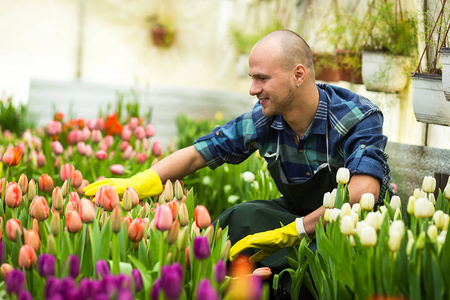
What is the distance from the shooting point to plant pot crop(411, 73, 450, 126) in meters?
1.97

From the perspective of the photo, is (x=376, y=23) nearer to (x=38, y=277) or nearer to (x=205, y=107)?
(x=38, y=277)

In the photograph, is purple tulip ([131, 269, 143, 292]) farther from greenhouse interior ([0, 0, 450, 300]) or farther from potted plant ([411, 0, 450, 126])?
potted plant ([411, 0, 450, 126])

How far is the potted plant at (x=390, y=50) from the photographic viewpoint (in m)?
2.52

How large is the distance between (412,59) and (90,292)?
197cm

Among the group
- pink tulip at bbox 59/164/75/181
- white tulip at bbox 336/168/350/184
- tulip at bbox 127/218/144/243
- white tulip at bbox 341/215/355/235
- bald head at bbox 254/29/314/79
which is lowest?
tulip at bbox 127/218/144/243

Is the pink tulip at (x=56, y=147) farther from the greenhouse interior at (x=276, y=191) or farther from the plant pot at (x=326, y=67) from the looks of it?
the plant pot at (x=326, y=67)

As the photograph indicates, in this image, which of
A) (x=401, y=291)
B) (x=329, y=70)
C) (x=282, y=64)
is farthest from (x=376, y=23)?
(x=401, y=291)

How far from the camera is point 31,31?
8641mm

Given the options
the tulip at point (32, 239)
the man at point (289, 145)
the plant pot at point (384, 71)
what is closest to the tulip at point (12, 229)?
the tulip at point (32, 239)

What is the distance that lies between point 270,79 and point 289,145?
310 mm

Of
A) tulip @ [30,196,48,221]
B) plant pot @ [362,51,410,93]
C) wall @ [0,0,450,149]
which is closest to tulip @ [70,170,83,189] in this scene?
tulip @ [30,196,48,221]

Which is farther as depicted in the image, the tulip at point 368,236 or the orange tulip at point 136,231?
the orange tulip at point 136,231

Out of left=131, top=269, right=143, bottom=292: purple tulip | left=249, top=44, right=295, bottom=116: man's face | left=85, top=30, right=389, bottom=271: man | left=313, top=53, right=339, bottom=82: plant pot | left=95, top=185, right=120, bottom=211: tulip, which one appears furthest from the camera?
left=313, top=53, right=339, bottom=82: plant pot

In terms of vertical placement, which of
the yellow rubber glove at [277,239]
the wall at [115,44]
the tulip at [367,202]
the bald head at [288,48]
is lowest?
the yellow rubber glove at [277,239]
